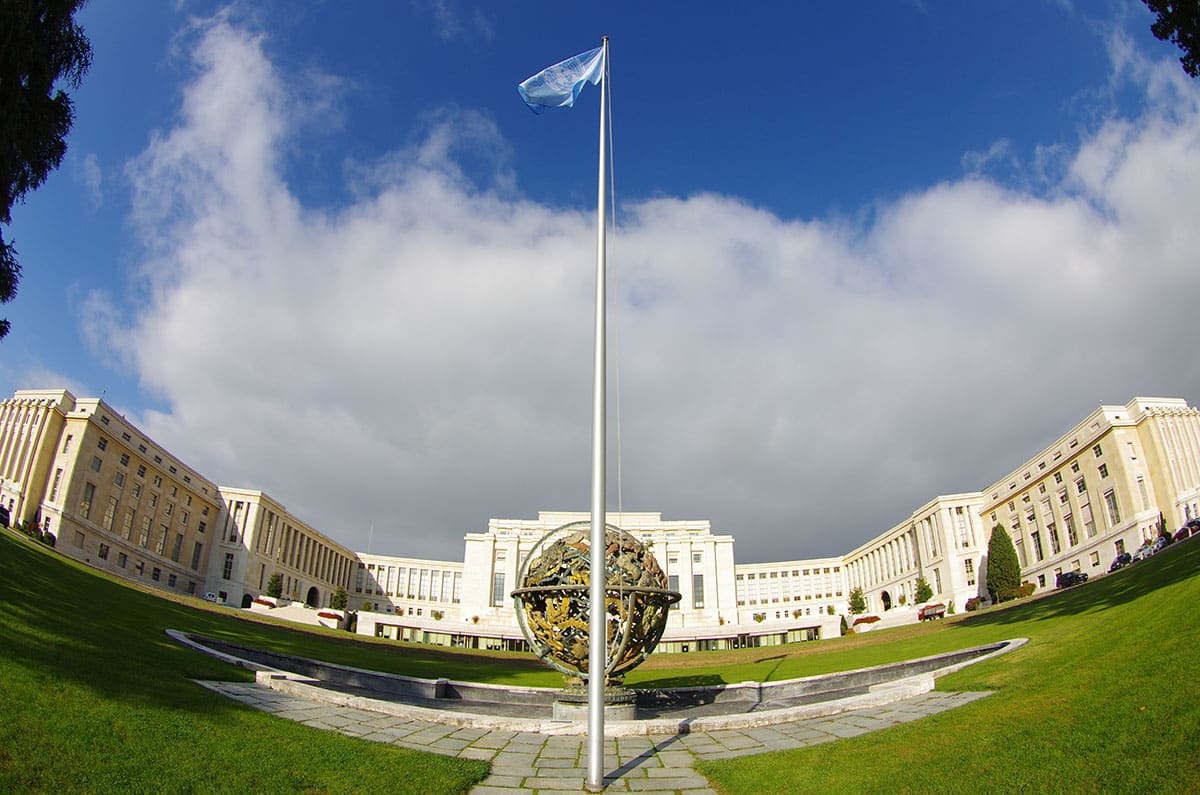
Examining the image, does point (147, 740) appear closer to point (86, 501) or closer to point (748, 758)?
point (748, 758)

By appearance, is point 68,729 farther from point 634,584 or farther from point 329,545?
point 329,545

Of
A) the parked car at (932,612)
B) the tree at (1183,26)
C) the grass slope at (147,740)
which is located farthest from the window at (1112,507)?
the grass slope at (147,740)

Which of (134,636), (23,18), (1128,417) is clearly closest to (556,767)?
(134,636)

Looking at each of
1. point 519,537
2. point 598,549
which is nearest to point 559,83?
point 598,549

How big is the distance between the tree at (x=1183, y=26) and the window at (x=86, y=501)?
78513 millimetres

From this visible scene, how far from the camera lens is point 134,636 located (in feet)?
48.1

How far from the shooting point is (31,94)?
50.4 ft

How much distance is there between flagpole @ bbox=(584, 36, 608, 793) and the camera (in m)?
7.53

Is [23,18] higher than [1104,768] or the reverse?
higher

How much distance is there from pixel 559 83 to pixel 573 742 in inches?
448

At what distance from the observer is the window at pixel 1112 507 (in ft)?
196

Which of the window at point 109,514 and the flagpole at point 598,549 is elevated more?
the window at point 109,514

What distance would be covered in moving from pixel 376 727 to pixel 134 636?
27.8 feet

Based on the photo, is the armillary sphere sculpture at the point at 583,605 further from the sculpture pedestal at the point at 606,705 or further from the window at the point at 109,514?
the window at the point at 109,514
